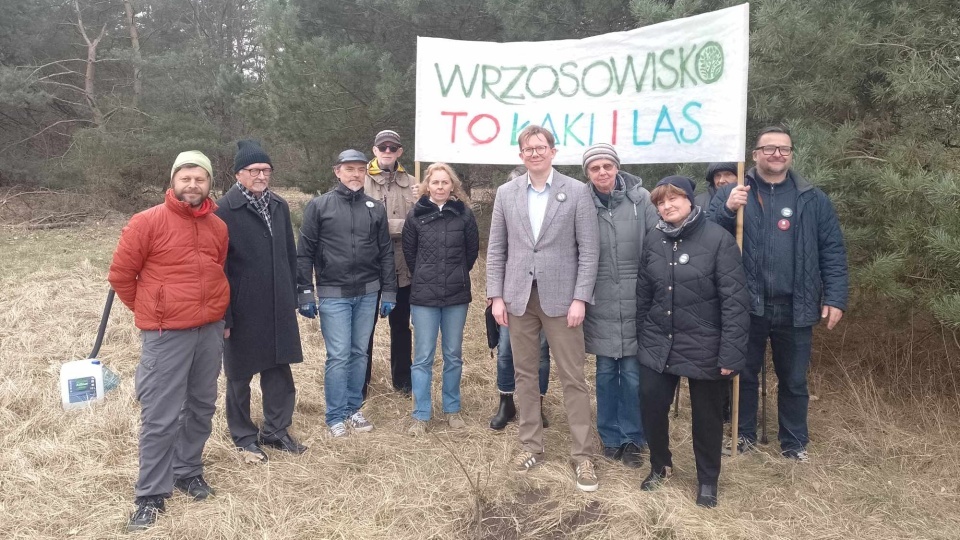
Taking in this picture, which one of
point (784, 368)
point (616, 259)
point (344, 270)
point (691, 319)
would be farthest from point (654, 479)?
point (344, 270)

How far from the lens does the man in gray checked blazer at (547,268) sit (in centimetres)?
339

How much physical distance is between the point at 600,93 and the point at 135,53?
17.0 m

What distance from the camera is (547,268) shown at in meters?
3.40

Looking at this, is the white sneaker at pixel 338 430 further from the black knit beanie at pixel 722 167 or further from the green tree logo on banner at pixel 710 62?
the green tree logo on banner at pixel 710 62

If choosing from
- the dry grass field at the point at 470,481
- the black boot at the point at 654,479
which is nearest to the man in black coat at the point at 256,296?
the dry grass field at the point at 470,481

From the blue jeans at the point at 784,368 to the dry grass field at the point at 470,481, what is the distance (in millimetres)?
186

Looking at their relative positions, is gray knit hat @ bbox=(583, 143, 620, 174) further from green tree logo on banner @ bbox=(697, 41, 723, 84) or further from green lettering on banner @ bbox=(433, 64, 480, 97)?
green lettering on banner @ bbox=(433, 64, 480, 97)

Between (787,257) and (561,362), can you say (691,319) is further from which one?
(787,257)

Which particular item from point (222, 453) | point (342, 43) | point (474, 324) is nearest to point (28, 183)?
point (342, 43)

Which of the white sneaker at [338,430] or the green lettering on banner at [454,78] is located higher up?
the green lettering on banner at [454,78]

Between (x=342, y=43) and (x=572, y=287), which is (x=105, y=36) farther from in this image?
(x=572, y=287)

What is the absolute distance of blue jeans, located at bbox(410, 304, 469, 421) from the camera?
413cm

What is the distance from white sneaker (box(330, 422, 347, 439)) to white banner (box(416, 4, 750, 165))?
1.94m

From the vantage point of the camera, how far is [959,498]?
3326mm
